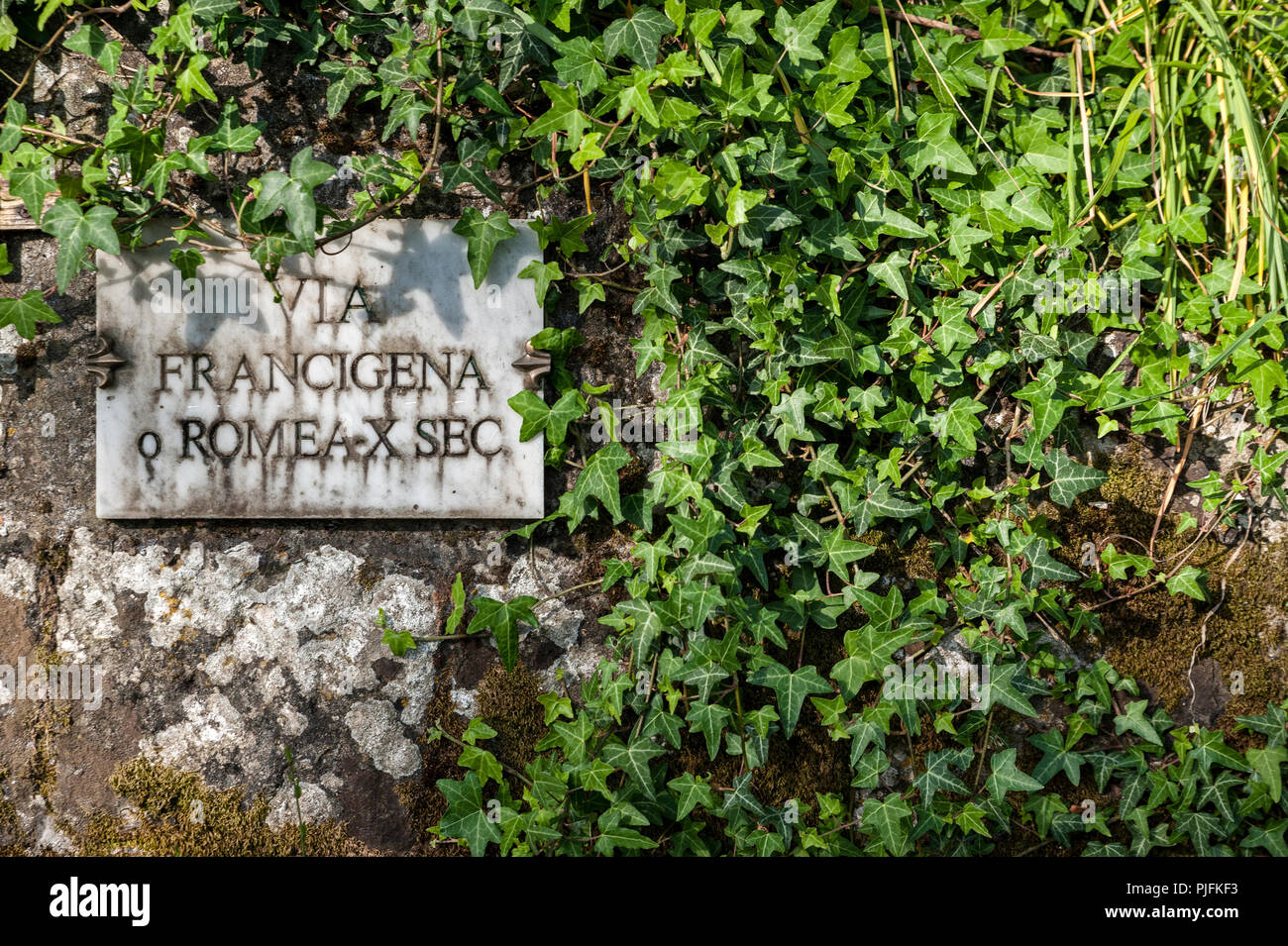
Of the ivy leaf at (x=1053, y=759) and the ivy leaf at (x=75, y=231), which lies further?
the ivy leaf at (x=1053, y=759)

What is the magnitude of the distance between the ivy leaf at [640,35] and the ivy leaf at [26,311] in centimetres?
183

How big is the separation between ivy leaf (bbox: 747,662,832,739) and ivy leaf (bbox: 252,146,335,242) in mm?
1800

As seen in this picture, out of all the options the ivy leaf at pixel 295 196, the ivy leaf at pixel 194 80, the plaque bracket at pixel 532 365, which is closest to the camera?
the ivy leaf at pixel 295 196

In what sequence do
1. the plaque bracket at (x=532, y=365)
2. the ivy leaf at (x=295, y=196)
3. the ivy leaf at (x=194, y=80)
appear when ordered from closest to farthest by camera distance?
the ivy leaf at (x=295, y=196)
the ivy leaf at (x=194, y=80)
the plaque bracket at (x=532, y=365)

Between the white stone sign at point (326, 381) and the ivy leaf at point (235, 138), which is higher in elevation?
the ivy leaf at point (235, 138)

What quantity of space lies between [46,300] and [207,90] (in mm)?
873

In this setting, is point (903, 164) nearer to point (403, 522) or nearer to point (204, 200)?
point (403, 522)

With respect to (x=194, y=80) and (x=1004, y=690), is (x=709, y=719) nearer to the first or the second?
(x=1004, y=690)

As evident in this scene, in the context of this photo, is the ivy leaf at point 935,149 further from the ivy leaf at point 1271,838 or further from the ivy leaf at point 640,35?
the ivy leaf at point 1271,838

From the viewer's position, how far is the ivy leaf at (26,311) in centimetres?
228

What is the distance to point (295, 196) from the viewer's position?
2.11m

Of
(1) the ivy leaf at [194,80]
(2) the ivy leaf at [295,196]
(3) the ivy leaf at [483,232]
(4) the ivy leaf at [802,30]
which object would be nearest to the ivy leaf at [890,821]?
(3) the ivy leaf at [483,232]

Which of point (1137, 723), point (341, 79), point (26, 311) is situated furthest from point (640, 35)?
point (1137, 723)

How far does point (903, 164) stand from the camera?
241 centimetres
